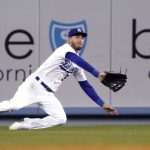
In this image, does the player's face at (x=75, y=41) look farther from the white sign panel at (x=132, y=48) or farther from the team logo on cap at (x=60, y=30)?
the white sign panel at (x=132, y=48)

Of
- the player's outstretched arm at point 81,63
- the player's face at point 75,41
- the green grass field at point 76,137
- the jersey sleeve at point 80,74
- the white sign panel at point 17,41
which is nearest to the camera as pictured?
the player's outstretched arm at point 81,63

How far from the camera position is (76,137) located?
11.5 meters

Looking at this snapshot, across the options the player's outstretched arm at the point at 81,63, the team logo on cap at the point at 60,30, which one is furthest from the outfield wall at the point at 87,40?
the player's outstretched arm at the point at 81,63

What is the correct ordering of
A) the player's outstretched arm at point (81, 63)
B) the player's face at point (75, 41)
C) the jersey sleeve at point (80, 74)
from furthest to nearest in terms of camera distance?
the jersey sleeve at point (80, 74) < the player's face at point (75, 41) < the player's outstretched arm at point (81, 63)

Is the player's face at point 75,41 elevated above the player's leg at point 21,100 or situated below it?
above

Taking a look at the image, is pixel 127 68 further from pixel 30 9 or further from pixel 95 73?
pixel 95 73

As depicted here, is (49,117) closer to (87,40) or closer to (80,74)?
(80,74)

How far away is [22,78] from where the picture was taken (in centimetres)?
1530

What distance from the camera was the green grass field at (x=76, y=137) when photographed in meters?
10.5

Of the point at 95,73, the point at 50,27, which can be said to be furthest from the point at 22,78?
the point at 95,73

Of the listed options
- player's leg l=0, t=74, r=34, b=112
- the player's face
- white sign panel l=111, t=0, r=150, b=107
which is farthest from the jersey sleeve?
white sign panel l=111, t=0, r=150, b=107

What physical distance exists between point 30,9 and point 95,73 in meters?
5.52

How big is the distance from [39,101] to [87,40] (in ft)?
16.2

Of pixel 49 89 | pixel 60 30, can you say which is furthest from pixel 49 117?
pixel 60 30
